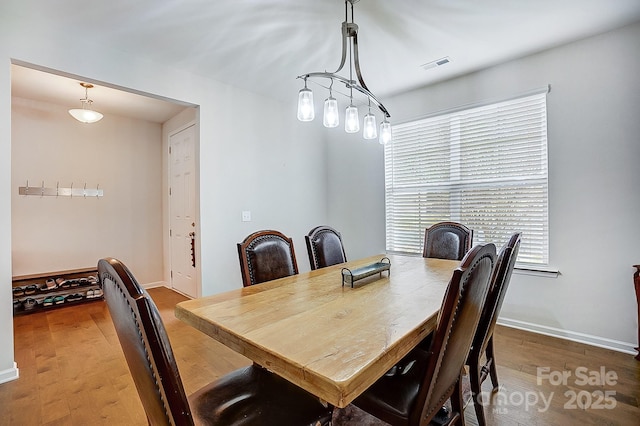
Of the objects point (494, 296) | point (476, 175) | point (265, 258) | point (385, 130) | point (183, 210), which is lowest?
point (494, 296)

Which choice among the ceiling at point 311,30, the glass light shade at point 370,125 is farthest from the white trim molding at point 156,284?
the glass light shade at point 370,125

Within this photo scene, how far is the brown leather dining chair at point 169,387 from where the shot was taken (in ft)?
2.10

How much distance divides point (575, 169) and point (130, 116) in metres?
5.52

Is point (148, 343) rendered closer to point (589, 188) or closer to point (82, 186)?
point (589, 188)

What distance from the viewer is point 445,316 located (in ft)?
2.99

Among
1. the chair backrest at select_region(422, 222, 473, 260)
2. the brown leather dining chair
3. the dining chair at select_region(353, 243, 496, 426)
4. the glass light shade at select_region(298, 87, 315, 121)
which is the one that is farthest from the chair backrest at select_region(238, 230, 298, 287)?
the chair backrest at select_region(422, 222, 473, 260)

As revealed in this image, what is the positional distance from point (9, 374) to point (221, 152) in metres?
2.46

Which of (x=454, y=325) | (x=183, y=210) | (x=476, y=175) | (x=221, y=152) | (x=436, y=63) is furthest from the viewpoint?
(x=183, y=210)

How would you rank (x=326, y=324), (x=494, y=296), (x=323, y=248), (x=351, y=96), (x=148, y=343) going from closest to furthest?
(x=148, y=343), (x=326, y=324), (x=494, y=296), (x=351, y=96), (x=323, y=248)

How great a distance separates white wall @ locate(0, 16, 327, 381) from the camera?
2105 mm

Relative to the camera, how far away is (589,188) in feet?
8.34

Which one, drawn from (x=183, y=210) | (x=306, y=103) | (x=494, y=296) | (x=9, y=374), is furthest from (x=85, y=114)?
(x=494, y=296)

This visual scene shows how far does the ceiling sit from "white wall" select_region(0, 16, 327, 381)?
0.13 metres

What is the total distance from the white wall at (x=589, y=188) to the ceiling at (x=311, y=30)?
0.23 meters
